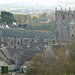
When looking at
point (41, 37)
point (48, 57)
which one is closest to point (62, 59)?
point (48, 57)

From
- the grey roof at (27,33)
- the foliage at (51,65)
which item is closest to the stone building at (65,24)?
the grey roof at (27,33)

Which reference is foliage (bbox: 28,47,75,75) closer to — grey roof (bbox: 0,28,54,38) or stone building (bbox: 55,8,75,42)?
grey roof (bbox: 0,28,54,38)

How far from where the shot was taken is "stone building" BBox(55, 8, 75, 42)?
5284 cm

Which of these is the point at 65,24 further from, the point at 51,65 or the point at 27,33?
the point at 51,65

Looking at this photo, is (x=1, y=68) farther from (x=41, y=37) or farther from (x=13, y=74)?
(x=41, y=37)

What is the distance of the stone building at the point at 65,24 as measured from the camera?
52.8 m

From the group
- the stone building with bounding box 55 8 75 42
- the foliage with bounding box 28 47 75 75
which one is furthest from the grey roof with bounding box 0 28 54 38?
the foliage with bounding box 28 47 75 75

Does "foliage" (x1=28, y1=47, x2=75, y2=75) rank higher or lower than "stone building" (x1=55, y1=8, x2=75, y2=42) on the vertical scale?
lower

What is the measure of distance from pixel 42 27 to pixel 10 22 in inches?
920

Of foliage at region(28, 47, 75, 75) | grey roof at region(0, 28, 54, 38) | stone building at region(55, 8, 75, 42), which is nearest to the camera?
foliage at region(28, 47, 75, 75)

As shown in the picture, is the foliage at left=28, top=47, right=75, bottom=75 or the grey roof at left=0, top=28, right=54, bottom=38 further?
the grey roof at left=0, top=28, right=54, bottom=38

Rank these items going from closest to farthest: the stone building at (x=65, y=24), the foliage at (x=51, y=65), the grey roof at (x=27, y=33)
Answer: the foliage at (x=51, y=65) → the grey roof at (x=27, y=33) → the stone building at (x=65, y=24)

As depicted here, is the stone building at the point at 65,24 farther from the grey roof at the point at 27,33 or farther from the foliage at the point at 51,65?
the foliage at the point at 51,65

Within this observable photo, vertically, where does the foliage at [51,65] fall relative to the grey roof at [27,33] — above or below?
below
